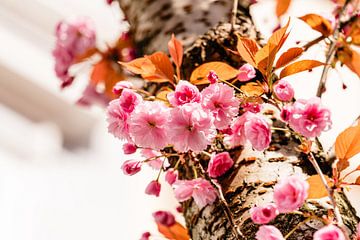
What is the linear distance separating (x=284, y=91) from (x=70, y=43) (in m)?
0.76

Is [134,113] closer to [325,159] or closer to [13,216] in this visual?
[325,159]

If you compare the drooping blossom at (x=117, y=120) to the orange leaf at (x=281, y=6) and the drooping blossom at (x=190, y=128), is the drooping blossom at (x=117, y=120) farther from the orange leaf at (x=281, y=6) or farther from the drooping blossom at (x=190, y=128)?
the orange leaf at (x=281, y=6)

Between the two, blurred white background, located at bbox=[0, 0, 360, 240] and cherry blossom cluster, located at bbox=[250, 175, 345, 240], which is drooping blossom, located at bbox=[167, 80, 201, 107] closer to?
cherry blossom cluster, located at bbox=[250, 175, 345, 240]

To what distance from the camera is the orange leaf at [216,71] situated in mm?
688

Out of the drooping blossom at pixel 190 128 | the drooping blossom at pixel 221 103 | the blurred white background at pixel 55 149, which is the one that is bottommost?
the drooping blossom at pixel 190 128

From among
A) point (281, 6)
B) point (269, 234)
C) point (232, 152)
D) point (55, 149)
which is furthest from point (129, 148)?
point (55, 149)

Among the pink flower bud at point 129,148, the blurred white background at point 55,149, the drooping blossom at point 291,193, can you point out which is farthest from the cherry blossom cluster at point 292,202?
the blurred white background at point 55,149

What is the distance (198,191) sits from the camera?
2.18 ft

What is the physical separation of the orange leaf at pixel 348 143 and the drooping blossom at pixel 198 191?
15 centimetres

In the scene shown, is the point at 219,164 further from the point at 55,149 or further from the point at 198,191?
the point at 55,149

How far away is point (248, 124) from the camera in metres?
0.61

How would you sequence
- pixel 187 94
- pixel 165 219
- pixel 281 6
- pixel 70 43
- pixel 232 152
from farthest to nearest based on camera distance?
pixel 70 43 → pixel 281 6 → pixel 165 219 → pixel 232 152 → pixel 187 94

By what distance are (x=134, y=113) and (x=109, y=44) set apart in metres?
0.61

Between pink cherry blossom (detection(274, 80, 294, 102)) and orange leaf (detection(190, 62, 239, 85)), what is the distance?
0.07 metres
